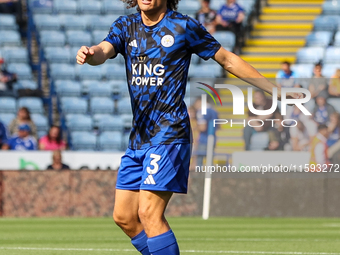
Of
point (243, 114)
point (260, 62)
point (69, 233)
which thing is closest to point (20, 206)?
point (69, 233)

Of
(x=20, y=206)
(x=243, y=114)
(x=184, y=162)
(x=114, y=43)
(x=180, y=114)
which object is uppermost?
(x=114, y=43)

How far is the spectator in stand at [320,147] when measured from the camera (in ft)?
38.4

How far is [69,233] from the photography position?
9.17m

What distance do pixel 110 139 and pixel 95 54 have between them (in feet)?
35.8

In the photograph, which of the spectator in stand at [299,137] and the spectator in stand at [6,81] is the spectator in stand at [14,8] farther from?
the spectator in stand at [299,137]

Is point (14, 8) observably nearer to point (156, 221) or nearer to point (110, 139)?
point (110, 139)

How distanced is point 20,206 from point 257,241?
5214 millimetres

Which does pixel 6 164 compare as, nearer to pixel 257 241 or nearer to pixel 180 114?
pixel 257 241

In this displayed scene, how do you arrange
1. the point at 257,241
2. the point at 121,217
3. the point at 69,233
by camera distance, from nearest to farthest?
1. the point at 121,217
2. the point at 257,241
3. the point at 69,233

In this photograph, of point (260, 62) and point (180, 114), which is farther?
point (260, 62)

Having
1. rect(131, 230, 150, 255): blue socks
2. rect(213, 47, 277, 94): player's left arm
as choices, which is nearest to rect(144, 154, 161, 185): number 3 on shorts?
rect(131, 230, 150, 255): blue socks

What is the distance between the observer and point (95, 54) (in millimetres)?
4477

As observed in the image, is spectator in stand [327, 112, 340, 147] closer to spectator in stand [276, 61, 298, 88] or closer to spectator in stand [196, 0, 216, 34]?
spectator in stand [276, 61, 298, 88]

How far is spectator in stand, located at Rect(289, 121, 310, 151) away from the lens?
1179cm
